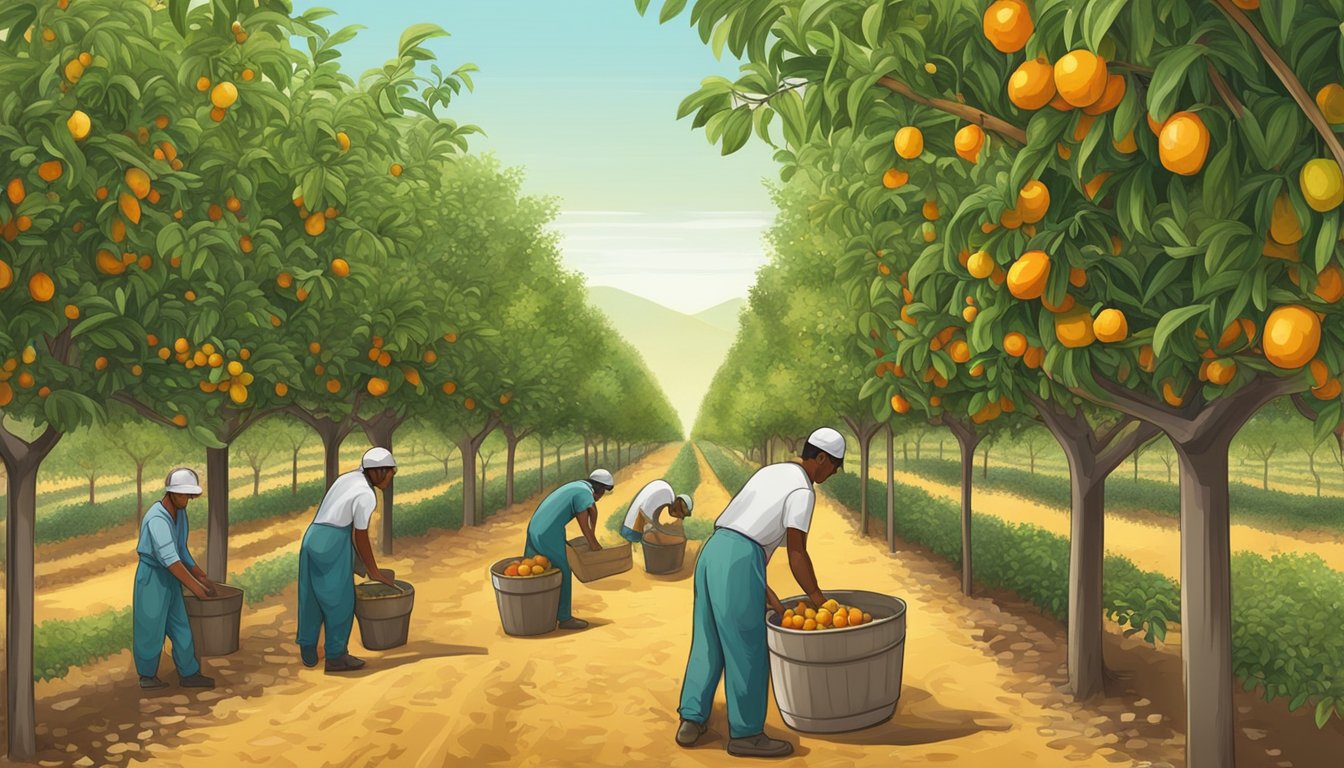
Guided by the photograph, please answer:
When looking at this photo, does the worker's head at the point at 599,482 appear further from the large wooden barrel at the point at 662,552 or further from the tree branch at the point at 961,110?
the tree branch at the point at 961,110

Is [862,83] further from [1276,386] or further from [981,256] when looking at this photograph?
[1276,386]

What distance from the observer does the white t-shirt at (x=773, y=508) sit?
7.35 metres

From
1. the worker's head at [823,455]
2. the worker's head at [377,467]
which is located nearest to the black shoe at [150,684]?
the worker's head at [377,467]

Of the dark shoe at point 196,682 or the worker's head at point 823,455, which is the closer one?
the worker's head at point 823,455

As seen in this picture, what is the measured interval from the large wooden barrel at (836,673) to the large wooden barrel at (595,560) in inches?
309

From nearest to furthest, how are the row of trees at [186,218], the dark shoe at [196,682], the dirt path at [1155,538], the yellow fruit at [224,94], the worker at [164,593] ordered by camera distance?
the row of trees at [186,218]
the yellow fruit at [224,94]
the worker at [164,593]
the dark shoe at [196,682]
the dirt path at [1155,538]

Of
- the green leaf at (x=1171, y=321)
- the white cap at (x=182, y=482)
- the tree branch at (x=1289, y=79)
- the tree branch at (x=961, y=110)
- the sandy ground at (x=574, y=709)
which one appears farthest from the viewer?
the white cap at (x=182, y=482)

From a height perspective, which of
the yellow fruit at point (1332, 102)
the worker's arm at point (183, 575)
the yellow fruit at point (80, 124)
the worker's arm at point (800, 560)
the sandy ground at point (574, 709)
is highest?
the yellow fruit at point (80, 124)

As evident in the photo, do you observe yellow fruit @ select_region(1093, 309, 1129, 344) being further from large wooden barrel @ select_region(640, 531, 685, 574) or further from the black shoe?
large wooden barrel @ select_region(640, 531, 685, 574)

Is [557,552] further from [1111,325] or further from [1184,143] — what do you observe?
[1184,143]

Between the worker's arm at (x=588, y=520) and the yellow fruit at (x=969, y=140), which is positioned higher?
the yellow fruit at (x=969, y=140)

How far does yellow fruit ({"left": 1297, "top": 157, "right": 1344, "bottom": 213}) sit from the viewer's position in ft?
10.4

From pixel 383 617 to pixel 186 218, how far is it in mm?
5177

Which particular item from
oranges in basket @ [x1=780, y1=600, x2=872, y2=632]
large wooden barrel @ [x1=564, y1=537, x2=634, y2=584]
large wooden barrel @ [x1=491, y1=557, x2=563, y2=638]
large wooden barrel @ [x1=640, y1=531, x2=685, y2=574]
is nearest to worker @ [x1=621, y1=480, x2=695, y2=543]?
large wooden barrel @ [x1=564, y1=537, x2=634, y2=584]
